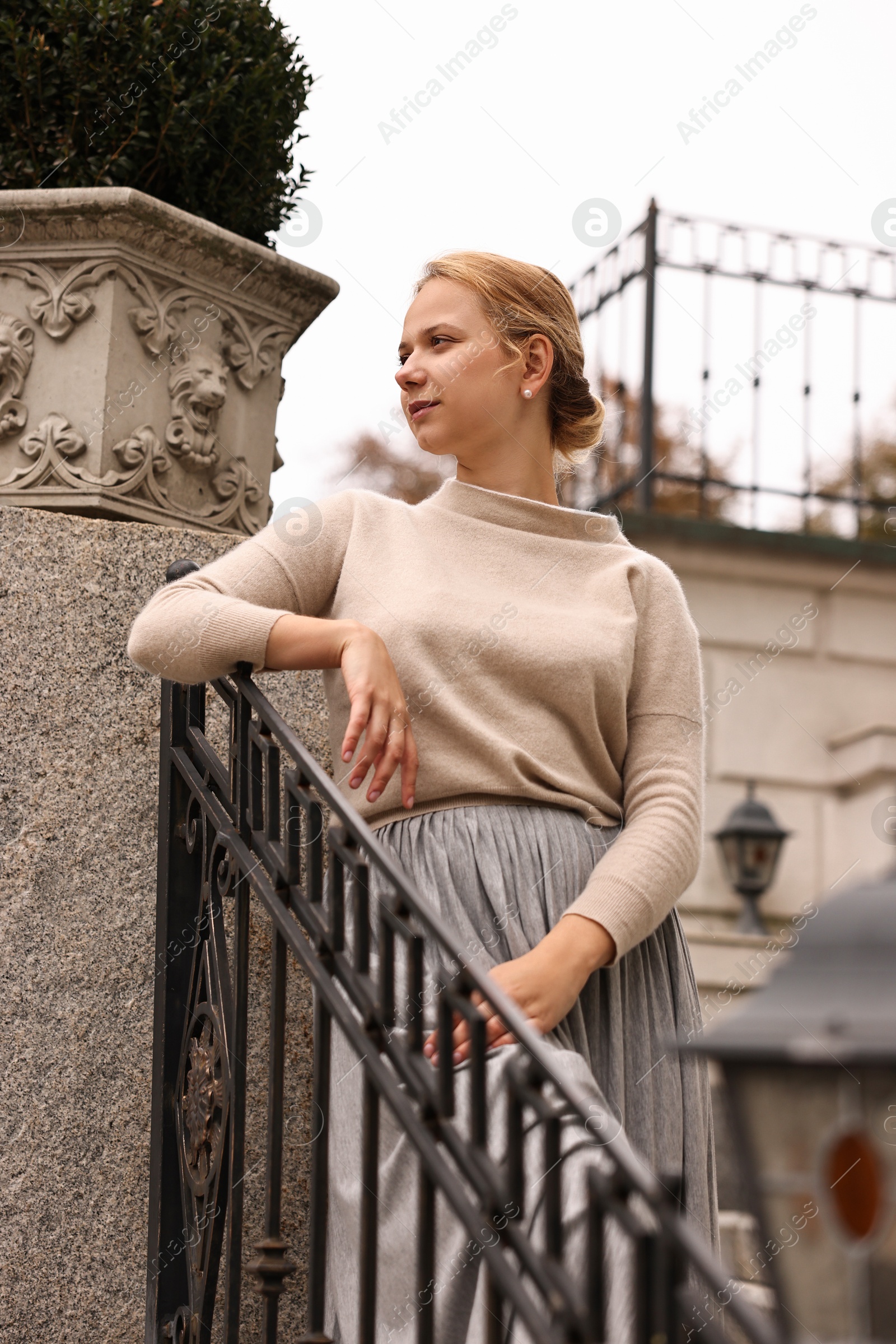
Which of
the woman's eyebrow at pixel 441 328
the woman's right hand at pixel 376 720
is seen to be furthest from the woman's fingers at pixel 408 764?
the woman's eyebrow at pixel 441 328

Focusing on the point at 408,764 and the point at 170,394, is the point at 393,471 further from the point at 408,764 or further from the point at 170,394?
the point at 408,764

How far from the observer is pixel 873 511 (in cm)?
773

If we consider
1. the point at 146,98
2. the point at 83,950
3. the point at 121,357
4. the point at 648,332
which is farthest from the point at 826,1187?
the point at 648,332

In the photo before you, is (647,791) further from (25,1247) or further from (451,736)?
(25,1247)

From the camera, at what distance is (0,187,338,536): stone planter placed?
2760 millimetres

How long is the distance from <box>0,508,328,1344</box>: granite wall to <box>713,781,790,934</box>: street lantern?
4.76m

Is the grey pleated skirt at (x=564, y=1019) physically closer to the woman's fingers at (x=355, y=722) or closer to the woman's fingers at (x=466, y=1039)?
the woman's fingers at (x=466, y=1039)

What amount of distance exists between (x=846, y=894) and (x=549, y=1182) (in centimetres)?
54

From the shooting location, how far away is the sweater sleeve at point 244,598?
2006 millimetres

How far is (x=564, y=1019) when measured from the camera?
1944 millimetres

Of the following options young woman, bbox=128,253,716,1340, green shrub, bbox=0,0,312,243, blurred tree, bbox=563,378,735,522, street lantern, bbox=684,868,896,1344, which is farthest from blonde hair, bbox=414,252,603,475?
blurred tree, bbox=563,378,735,522

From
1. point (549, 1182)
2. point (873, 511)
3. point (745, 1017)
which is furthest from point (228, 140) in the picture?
point (873, 511)

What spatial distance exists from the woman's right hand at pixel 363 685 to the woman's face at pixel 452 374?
44cm

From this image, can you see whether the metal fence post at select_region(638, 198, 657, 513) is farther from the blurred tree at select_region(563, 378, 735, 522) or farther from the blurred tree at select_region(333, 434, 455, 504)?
the blurred tree at select_region(333, 434, 455, 504)
